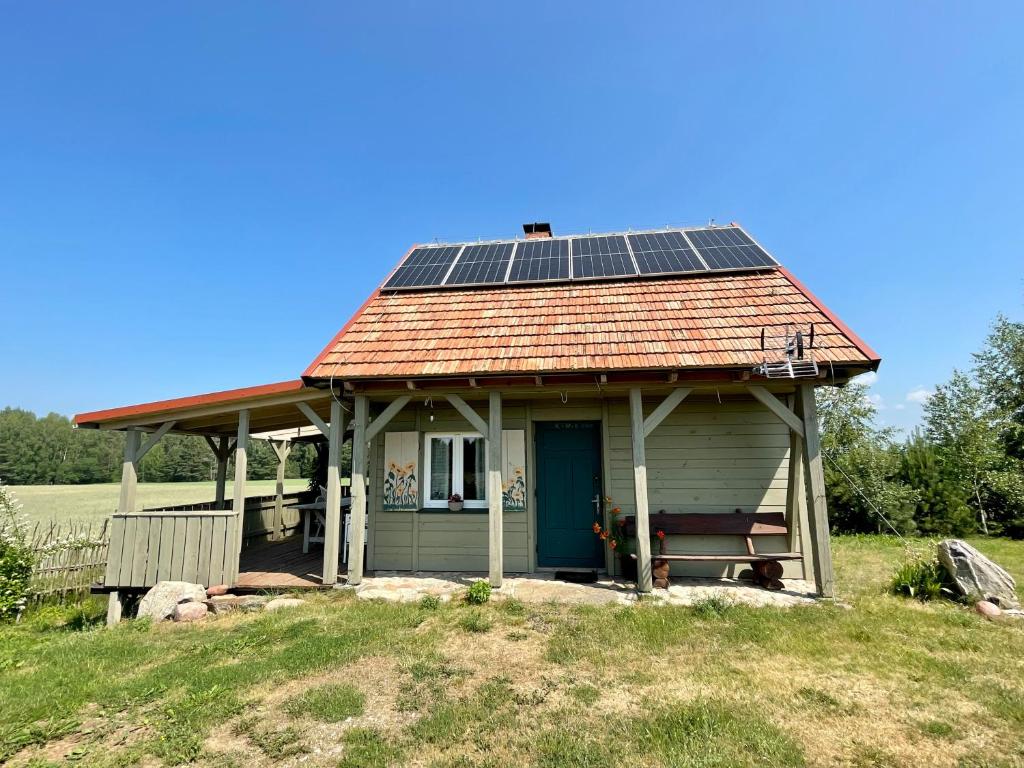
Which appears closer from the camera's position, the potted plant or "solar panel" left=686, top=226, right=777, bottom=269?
the potted plant

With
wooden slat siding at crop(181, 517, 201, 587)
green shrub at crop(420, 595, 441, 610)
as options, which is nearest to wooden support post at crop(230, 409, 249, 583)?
wooden slat siding at crop(181, 517, 201, 587)

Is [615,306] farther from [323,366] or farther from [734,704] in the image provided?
[734,704]

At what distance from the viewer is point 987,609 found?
17.3ft

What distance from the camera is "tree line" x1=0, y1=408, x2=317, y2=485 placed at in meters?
52.5

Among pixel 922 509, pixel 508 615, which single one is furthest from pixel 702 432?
pixel 922 509

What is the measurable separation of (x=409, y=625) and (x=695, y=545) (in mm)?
4287

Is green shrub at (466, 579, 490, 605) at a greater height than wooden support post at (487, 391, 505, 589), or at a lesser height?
lesser

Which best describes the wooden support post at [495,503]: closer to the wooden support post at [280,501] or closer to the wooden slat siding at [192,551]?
the wooden slat siding at [192,551]

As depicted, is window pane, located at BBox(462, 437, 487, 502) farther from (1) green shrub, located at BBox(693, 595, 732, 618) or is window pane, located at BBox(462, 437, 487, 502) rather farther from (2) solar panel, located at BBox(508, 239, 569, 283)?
(1) green shrub, located at BBox(693, 595, 732, 618)

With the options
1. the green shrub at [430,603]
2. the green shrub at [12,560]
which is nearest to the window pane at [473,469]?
the green shrub at [430,603]

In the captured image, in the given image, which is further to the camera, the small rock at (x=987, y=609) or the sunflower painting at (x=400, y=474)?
the sunflower painting at (x=400, y=474)

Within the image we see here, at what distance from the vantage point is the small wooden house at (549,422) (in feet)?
19.8

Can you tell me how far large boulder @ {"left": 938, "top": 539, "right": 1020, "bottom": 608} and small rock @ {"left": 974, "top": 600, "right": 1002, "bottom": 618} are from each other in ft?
0.53

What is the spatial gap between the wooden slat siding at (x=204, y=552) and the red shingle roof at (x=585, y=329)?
8.39ft
